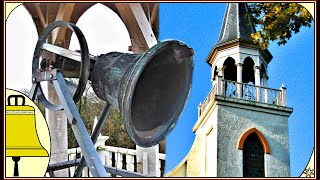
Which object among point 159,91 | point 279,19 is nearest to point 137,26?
point 279,19

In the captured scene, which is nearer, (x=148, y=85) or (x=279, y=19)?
(x=148, y=85)

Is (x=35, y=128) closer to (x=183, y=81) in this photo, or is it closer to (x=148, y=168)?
(x=183, y=81)

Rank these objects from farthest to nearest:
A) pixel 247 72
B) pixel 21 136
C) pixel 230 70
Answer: pixel 247 72 < pixel 230 70 < pixel 21 136

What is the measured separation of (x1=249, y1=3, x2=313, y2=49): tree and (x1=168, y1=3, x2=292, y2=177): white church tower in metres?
2.03

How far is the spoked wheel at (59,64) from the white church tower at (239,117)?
4711 mm

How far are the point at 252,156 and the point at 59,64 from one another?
7574mm

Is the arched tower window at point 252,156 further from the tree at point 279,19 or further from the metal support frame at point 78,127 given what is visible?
the metal support frame at point 78,127

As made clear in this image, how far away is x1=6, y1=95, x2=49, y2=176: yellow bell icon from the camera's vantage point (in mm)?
4875

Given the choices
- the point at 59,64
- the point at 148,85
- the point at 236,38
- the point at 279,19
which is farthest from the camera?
the point at 236,38

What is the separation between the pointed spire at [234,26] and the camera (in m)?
9.73

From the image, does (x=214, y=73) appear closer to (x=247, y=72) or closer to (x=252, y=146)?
(x=247, y=72)

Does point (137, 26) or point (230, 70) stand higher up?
point (230, 70)

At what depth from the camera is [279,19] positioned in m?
6.86

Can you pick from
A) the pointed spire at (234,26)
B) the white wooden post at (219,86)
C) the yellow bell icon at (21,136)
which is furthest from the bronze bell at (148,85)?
the white wooden post at (219,86)
